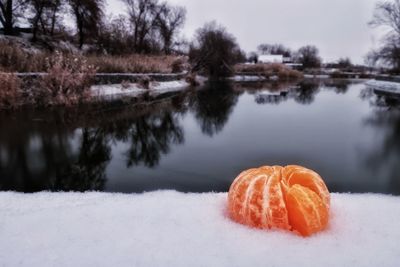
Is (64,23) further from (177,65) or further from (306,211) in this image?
(306,211)

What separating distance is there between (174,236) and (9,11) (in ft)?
71.0

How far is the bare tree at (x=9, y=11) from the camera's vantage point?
19.4m

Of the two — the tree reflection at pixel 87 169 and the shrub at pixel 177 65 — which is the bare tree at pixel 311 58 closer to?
the shrub at pixel 177 65

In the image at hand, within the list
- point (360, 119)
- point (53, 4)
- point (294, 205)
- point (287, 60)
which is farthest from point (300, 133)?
point (287, 60)

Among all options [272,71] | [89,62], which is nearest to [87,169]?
[89,62]

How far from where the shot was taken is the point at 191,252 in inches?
87.9

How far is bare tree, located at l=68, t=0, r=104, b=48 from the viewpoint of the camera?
74.4 ft

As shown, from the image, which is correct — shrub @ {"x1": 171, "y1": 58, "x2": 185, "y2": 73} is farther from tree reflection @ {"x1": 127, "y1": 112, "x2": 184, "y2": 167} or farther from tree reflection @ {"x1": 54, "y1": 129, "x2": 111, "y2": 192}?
tree reflection @ {"x1": 54, "y1": 129, "x2": 111, "y2": 192}

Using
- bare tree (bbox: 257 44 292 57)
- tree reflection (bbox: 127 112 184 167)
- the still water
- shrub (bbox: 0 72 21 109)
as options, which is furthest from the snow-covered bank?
bare tree (bbox: 257 44 292 57)

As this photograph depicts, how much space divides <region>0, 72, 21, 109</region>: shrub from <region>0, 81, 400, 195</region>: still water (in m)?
0.94

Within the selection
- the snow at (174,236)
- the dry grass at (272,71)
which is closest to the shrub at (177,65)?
the dry grass at (272,71)

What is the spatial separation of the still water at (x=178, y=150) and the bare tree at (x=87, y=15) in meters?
15.3

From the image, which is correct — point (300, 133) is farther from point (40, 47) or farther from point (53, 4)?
point (53, 4)

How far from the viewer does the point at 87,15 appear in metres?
23.7
